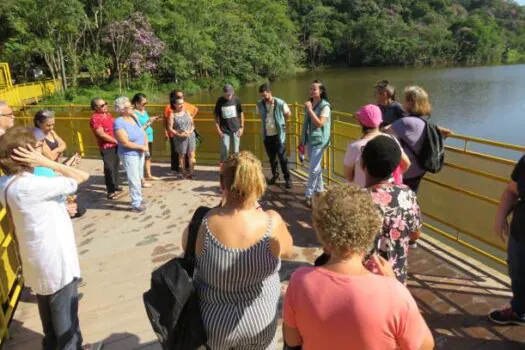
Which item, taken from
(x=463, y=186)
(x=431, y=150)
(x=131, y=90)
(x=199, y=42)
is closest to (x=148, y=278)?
(x=431, y=150)

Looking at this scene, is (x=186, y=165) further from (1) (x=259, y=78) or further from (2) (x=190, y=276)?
(1) (x=259, y=78)

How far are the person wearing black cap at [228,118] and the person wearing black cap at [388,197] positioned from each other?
476 cm

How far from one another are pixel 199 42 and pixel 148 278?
34731 millimetres

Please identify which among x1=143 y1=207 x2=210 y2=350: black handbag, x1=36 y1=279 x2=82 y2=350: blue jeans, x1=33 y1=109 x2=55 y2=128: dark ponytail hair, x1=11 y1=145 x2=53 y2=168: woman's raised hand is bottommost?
x1=36 y1=279 x2=82 y2=350: blue jeans

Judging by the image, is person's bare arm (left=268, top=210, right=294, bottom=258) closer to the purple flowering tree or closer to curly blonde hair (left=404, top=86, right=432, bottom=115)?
curly blonde hair (left=404, top=86, right=432, bottom=115)

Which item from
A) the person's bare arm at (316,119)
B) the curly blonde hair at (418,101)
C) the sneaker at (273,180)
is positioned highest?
the curly blonde hair at (418,101)

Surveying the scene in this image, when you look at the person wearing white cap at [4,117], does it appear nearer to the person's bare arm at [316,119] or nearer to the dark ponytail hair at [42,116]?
the dark ponytail hair at [42,116]

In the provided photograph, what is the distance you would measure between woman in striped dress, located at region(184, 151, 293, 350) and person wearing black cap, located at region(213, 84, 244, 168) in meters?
4.79

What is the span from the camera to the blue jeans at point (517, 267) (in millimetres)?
2936

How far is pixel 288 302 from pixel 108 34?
33.0 meters

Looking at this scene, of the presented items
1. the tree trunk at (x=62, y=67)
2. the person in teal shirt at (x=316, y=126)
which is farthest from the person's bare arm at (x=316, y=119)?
the tree trunk at (x=62, y=67)

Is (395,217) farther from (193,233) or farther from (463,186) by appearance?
(463,186)

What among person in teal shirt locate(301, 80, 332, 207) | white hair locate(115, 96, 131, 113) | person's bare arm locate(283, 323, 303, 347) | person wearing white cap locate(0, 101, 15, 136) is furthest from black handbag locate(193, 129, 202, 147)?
person's bare arm locate(283, 323, 303, 347)

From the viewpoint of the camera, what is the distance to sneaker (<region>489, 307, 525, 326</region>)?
316 centimetres
